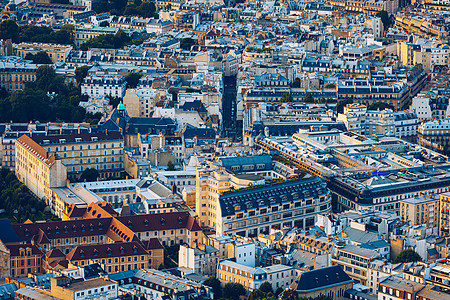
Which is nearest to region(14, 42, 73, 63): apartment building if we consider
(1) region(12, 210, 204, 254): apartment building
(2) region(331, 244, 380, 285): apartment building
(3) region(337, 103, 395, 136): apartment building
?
(3) region(337, 103, 395, 136): apartment building

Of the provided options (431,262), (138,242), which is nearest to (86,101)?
(138,242)

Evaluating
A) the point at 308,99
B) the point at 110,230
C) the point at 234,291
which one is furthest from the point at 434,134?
the point at 234,291

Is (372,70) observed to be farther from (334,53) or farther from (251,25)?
(251,25)

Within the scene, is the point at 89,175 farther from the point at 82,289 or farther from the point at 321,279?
the point at 321,279

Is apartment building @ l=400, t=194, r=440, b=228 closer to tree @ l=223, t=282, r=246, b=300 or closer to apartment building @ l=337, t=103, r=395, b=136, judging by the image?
tree @ l=223, t=282, r=246, b=300

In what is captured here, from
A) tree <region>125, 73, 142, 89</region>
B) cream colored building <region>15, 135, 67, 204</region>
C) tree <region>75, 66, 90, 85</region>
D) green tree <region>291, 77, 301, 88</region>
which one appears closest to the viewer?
cream colored building <region>15, 135, 67, 204</region>

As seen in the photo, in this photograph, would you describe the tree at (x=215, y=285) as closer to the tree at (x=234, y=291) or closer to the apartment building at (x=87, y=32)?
the tree at (x=234, y=291)
